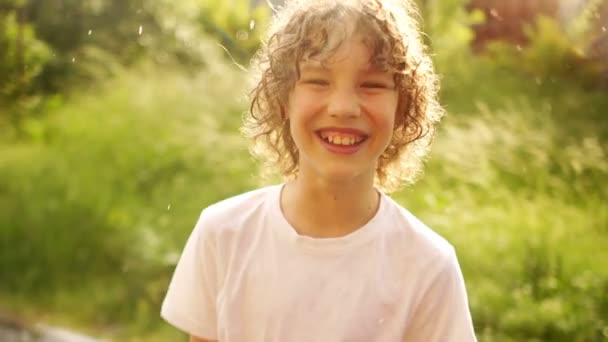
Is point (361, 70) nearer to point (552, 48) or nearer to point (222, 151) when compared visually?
point (552, 48)

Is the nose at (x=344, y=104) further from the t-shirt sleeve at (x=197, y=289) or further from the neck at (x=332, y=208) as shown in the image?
the t-shirt sleeve at (x=197, y=289)

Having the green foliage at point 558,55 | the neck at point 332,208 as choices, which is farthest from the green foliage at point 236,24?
the neck at point 332,208

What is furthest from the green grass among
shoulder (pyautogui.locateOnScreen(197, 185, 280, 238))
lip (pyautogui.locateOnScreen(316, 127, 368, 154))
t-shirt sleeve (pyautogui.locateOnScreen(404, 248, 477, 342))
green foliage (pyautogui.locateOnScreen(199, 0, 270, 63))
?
lip (pyautogui.locateOnScreen(316, 127, 368, 154))

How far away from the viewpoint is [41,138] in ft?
14.7

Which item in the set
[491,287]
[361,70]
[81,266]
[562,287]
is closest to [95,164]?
[81,266]

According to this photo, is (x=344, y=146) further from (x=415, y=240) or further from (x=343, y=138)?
(x=415, y=240)

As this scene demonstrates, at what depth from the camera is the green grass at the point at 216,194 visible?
3193 mm

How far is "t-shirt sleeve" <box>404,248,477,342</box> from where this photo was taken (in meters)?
1.83

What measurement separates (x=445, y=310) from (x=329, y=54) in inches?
25.7

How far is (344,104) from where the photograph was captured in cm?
174

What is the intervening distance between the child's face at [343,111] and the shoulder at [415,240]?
159 millimetres

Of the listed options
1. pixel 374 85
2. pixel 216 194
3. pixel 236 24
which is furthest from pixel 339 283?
pixel 236 24

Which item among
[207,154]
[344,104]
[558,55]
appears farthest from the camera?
[207,154]

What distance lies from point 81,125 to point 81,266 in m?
0.89
